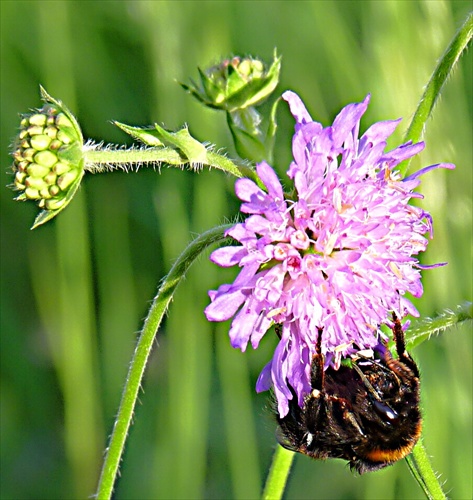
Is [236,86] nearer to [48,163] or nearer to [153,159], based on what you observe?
[153,159]

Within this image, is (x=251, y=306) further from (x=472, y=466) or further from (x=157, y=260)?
(x=157, y=260)

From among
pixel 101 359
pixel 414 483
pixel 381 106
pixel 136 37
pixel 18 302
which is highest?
pixel 136 37

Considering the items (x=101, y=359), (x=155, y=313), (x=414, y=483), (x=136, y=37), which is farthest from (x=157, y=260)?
(x=155, y=313)

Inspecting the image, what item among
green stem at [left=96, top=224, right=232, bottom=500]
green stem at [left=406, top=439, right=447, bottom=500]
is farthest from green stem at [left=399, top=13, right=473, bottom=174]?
green stem at [left=406, top=439, right=447, bottom=500]

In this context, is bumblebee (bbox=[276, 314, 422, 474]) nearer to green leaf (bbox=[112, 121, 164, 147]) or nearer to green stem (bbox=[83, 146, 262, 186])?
green stem (bbox=[83, 146, 262, 186])

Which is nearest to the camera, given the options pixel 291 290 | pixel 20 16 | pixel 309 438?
pixel 291 290

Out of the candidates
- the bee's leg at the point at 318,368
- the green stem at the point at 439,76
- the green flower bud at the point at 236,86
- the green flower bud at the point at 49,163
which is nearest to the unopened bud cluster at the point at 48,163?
the green flower bud at the point at 49,163

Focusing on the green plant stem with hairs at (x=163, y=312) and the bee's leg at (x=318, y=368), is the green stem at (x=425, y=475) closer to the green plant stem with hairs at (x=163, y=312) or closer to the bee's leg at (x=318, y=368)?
the green plant stem with hairs at (x=163, y=312)
